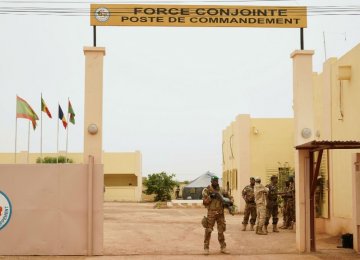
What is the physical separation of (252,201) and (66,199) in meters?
7.79

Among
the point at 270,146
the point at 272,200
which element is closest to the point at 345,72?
the point at 272,200

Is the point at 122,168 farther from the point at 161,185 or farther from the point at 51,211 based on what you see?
the point at 51,211

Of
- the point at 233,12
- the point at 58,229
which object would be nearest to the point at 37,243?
the point at 58,229

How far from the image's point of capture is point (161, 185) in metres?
58.5

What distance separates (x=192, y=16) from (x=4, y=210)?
6171 millimetres

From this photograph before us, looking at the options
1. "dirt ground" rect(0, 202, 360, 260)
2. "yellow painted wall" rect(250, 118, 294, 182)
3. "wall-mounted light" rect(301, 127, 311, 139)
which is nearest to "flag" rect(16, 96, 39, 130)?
"dirt ground" rect(0, 202, 360, 260)

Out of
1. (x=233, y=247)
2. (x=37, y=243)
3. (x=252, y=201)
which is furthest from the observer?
(x=252, y=201)

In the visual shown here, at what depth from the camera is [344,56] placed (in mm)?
16234

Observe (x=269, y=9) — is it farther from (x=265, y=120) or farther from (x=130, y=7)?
(x=265, y=120)

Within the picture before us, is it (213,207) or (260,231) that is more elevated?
(213,207)

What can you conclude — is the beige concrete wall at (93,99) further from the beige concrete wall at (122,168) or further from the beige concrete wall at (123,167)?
the beige concrete wall at (122,168)

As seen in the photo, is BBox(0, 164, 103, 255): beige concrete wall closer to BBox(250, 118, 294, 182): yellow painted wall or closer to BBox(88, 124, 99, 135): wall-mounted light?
BBox(88, 124, 99, 135): wall-mounted light

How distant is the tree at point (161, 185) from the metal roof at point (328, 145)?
45588mm

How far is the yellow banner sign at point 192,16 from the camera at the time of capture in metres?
13.7
